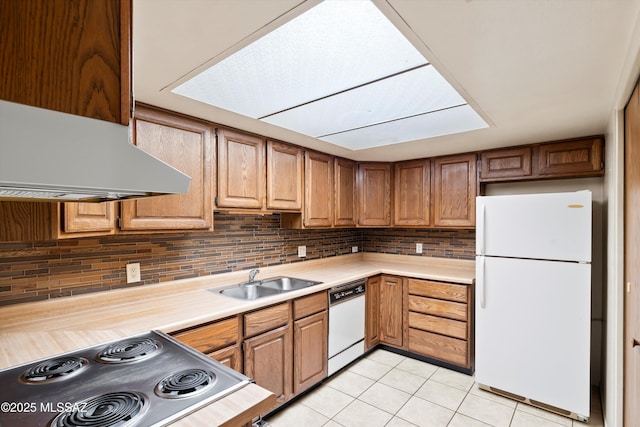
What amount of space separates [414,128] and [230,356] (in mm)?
1953

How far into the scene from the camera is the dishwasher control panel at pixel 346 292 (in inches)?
105

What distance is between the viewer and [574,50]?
1233mm

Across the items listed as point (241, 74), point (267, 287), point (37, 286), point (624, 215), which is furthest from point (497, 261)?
point (37, 286)

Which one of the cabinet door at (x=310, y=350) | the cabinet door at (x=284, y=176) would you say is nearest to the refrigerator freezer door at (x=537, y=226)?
the cabinet door at (x=310, y=350)

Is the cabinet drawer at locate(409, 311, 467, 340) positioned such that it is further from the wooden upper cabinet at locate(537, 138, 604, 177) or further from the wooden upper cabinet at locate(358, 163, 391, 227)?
the wooden upper cabinet at locate(537, 138, 604, 177)

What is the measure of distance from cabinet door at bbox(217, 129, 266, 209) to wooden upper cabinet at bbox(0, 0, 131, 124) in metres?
1.59

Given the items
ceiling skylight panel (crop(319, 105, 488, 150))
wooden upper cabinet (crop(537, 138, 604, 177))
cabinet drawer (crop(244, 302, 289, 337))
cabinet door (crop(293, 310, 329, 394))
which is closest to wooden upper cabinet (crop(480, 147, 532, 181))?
wooden upper cabinet (crop(537, 138, 604, 177))

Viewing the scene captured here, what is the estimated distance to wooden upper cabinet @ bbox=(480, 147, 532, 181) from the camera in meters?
2.77

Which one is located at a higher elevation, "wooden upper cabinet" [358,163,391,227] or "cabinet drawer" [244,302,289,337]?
"wooden upper cabinet" [358,163,391,227]

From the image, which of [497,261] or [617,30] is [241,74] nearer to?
[617,30]

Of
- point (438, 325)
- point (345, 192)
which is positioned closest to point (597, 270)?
point (438, 325)

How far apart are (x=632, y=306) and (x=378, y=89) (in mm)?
A: 1615

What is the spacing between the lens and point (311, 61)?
1.31 m

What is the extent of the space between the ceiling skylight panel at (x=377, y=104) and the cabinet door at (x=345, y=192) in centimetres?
103
